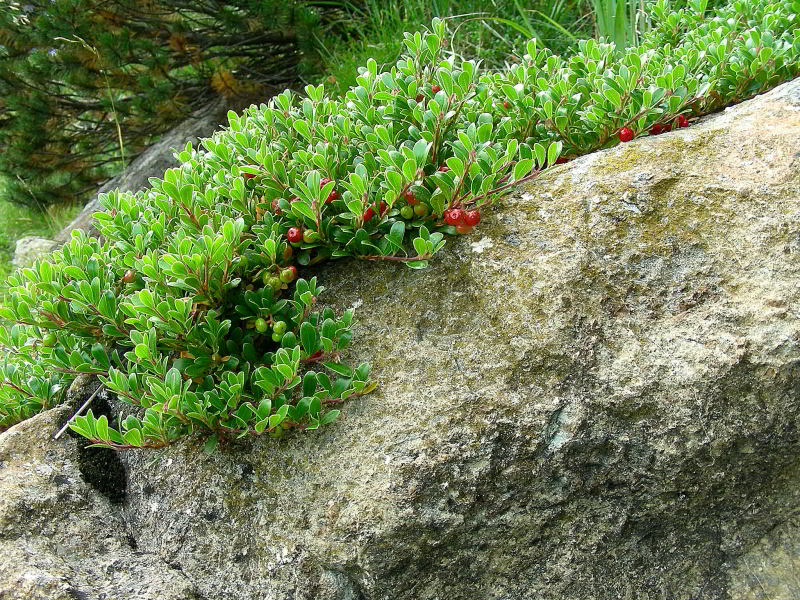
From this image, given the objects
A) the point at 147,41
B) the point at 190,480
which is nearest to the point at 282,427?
the point at 190,480

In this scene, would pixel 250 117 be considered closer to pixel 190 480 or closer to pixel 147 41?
pixel 190 480

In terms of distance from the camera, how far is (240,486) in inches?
76.6

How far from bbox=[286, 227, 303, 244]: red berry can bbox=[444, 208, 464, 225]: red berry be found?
47 centimetres

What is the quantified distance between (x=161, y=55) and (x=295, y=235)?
4739mm

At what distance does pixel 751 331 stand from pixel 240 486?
155 centimetres

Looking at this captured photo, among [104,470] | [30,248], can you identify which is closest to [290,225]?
[104,470]

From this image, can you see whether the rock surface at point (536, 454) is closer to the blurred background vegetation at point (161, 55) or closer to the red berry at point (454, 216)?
the red berry at point (454, 216)

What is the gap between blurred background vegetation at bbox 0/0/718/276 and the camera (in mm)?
5484

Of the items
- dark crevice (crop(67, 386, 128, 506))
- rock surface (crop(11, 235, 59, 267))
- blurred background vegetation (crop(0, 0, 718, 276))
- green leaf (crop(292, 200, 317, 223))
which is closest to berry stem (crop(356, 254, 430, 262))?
green leaf (crop(292, 200, 317, 223))

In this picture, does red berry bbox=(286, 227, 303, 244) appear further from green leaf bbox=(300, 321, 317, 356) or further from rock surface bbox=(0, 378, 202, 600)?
rock surface bbox=(0, 378, 202, 600)

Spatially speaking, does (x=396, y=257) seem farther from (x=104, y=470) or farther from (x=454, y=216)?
(x=104, y=470)

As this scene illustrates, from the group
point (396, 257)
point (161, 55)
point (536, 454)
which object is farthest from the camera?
point (161, 55)

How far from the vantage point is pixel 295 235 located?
6.79ft

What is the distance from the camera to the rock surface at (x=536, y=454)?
6.07 feet
